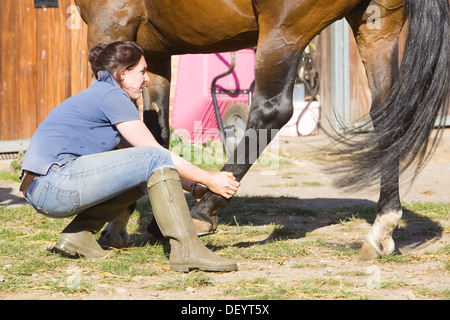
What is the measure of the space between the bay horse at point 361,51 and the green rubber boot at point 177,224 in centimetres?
48

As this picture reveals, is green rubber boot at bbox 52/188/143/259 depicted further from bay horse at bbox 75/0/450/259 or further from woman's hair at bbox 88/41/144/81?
woman's hair at bbox 88/41/144/81

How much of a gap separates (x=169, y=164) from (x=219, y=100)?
5.67 metres

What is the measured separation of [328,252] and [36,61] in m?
5.34

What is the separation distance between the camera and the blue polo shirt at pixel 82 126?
313 cm

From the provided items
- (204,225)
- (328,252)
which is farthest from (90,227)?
(328,252)

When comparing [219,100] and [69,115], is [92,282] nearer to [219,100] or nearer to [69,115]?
[69,115]

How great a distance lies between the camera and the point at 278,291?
2684 millimetres

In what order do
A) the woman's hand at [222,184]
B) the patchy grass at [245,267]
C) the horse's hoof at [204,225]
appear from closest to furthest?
the patchy grass at [245,267] → the woman's hand at [222,184] → the horse's hoof at [204,225]

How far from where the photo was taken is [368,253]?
341cm

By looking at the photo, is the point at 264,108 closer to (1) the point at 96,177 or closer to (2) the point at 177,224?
(2) the point at 177,224

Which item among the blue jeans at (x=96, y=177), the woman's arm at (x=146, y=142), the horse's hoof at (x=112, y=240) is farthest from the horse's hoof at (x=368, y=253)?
the horse's hoof at (x=112, y=240)

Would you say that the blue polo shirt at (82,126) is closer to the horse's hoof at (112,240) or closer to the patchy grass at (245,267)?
the patchy grass at (245,267)

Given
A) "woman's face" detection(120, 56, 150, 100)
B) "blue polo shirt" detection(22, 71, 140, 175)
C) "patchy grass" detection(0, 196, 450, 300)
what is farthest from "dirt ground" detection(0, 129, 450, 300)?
"woman's face" detection(120, 56, 150, 100)

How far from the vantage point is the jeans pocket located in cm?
310
